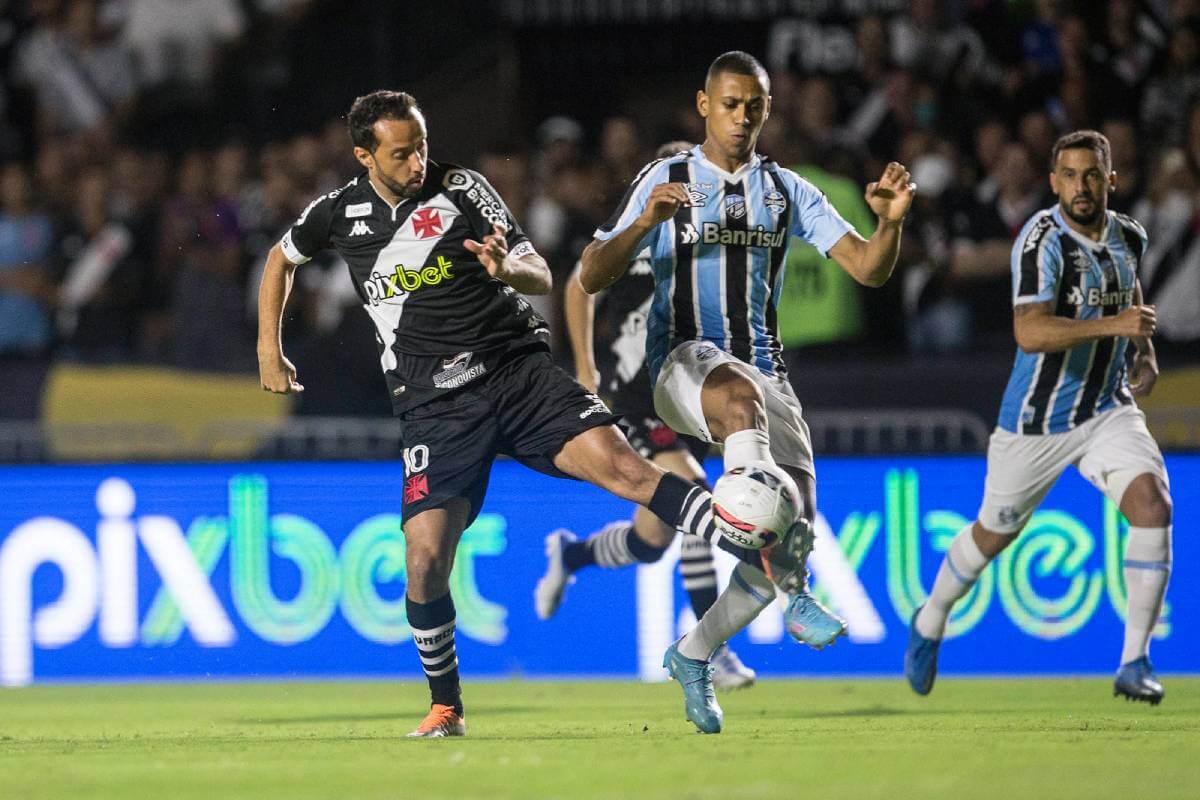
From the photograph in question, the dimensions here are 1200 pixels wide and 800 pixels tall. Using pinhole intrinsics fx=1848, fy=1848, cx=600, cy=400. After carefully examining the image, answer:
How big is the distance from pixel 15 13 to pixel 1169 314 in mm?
9254

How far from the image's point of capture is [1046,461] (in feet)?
26.6

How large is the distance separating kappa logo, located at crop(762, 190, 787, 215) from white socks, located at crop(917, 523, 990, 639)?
7.09ft

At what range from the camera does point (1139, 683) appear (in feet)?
25.0

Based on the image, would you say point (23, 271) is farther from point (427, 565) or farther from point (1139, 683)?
point (1139, 683)

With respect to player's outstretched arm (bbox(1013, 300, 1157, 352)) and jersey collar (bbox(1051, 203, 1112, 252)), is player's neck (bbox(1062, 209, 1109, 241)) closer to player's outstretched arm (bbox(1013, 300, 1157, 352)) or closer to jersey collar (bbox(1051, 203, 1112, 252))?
jersey collar (bbox(1051, 203, 1112, 252))

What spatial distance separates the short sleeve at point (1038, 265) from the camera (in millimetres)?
7887

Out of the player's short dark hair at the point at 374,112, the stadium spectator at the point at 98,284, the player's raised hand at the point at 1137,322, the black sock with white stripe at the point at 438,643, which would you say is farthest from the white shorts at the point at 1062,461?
the stadium spectator at the point at 98,284

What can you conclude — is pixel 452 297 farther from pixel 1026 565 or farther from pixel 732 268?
pixel 1026 565

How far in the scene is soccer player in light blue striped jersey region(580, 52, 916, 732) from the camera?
6.53 m

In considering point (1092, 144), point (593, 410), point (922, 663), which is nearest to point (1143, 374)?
point (1092, 144)

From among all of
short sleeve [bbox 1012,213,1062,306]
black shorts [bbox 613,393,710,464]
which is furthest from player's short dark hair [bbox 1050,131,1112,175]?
black shorts [bbox 613,393,710,464]

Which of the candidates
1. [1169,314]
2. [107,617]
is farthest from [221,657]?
[1169,314]

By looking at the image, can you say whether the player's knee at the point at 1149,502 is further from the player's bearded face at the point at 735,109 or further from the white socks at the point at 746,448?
the player's bearded face at the point at 735,109

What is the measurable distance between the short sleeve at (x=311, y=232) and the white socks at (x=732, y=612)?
2.00 metres
